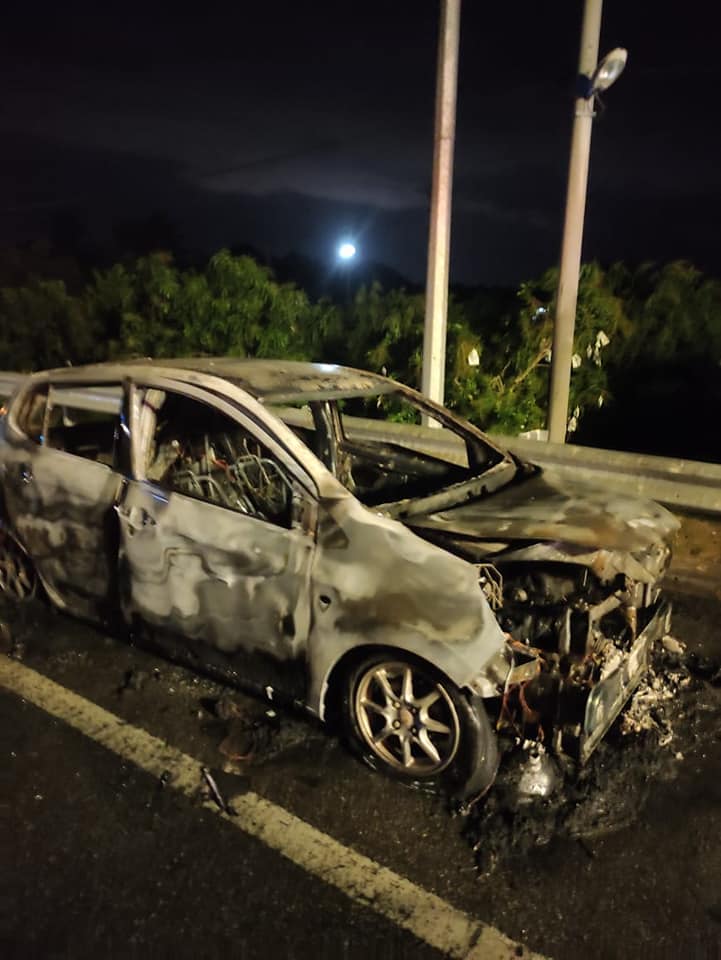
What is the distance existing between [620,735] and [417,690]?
100 cm

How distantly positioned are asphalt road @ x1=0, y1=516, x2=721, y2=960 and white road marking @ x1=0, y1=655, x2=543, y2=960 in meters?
0.04

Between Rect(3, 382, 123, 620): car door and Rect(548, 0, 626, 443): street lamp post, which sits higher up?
Rect(548, 0, 626, 443): street lamp post

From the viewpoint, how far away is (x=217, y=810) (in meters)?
3.05

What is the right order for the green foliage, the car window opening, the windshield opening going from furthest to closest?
→ the green foliage → the windshield opening → the car window opening

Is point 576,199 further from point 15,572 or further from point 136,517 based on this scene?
point 15,572

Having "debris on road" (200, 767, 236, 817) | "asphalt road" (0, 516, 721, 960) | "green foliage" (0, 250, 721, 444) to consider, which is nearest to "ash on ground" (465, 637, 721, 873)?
"asphalt road" (0, 516, 721, 960)

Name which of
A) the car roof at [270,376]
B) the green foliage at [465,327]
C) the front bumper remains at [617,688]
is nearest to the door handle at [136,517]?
the car roof at [270,376]

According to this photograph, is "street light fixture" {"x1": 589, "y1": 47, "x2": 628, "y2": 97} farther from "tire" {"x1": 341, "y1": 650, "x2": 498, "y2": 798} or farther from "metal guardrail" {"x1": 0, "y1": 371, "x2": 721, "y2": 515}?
"tire" {"x1": 341, "y1": 650, "x2": 498, "y2": 798}

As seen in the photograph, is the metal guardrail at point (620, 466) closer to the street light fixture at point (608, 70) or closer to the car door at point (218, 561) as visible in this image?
the car door at point (218, 561)

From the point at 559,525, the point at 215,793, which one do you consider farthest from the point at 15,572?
the point at 559,525

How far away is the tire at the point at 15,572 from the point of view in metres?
4.52

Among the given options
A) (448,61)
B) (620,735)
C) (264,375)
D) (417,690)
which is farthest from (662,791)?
(448,61)

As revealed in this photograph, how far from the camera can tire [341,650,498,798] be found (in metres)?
3.08

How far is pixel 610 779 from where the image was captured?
3.25 metres
